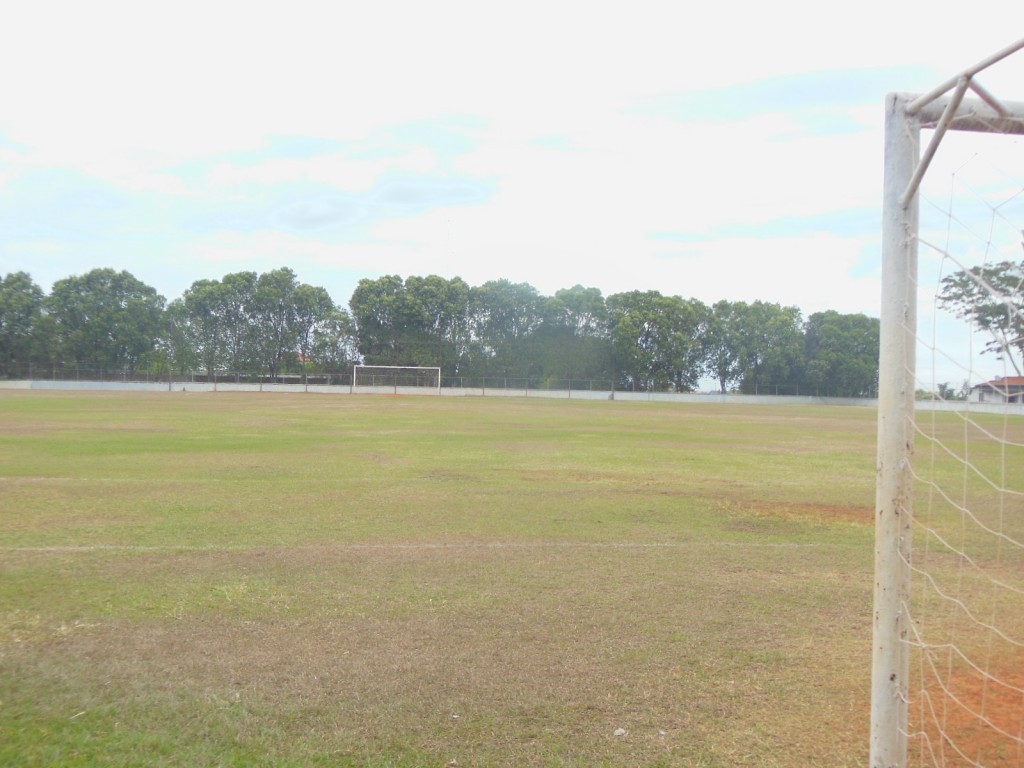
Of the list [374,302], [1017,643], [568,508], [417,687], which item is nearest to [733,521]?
[568,508]

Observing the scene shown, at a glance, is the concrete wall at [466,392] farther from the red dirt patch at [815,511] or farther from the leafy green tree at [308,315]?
the red dirt patch at [815,511]

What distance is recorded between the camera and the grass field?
427cm

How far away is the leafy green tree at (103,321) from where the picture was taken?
79125 mm

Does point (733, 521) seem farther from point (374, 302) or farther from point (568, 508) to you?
point (374, 302)

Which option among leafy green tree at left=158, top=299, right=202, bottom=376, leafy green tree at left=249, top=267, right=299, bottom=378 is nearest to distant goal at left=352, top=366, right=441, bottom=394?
leafy green tree at left=249, top=267, right=299, bottom=378

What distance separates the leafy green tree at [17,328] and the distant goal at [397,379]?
29928mm

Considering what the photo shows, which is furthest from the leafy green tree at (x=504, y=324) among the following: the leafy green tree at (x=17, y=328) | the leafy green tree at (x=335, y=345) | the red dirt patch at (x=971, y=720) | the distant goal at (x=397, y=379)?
the red dirt patch at (x=971, y=720)

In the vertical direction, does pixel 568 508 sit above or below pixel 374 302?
below

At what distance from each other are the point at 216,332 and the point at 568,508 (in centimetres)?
7909

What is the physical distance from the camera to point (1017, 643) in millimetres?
5742

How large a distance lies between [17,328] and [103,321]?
7347 millimetres

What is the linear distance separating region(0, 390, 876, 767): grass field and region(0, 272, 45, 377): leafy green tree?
73.8 meters

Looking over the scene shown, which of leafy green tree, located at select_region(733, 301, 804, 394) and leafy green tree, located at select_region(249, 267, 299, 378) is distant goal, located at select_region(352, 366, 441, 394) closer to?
leafy green tree, located at select_region(249, 267, 299, 378)

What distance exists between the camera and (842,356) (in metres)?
84.2
